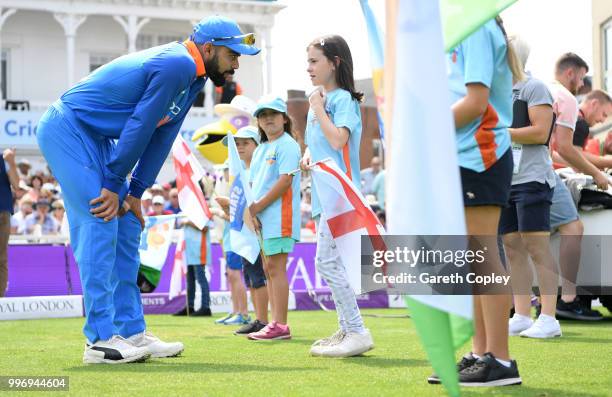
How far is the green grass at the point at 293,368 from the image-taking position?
4.53 metres

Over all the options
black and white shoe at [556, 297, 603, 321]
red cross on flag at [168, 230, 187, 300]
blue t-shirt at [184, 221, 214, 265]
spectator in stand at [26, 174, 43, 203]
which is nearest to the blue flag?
black and white shoe at [556, 297, 603, 321]

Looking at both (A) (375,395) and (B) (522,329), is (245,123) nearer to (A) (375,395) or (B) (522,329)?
(B) (522,329)

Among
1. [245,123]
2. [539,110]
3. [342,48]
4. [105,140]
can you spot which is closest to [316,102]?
[342,48]

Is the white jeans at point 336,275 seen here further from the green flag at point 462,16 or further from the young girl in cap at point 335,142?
the green flag at point 462,16

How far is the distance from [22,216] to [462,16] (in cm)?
1557

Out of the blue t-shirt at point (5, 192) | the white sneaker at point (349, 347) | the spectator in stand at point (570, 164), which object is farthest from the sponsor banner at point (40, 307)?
the white sneaker at point (349, 347)

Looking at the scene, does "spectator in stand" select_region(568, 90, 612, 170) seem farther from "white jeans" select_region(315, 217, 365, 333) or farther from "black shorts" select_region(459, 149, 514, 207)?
"black shorts" select_region(459, 149, 514, 207)

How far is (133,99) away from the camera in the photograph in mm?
5930

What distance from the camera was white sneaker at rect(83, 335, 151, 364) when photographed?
5711 millimetres

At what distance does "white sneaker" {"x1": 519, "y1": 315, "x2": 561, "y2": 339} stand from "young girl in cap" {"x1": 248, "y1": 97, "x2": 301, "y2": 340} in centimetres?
182

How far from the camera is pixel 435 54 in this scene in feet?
11.6

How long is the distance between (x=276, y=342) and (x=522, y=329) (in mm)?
1880

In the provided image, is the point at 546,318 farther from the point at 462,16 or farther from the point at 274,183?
the point at 462,16

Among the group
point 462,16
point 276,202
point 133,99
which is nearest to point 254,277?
point 276,202
